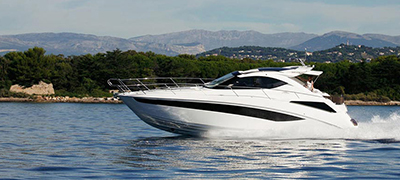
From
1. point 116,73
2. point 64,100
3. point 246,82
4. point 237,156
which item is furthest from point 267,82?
point 116,73

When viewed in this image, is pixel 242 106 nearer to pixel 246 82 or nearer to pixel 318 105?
pixel 246 82

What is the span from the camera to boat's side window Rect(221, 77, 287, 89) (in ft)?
45.2

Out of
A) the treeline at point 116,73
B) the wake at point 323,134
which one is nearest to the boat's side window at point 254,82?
the wake at point 323,134

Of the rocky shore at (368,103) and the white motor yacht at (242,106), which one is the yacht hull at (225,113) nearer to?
the white motor yacht at (242,106)

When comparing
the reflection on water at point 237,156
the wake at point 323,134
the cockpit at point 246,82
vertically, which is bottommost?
the reflection on water at point 237,156

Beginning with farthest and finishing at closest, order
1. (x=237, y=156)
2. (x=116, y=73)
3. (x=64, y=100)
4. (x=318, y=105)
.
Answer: (x=116, y=73)
(x=64, y=100)
(x=318, y=105)
(x=237, y=156)

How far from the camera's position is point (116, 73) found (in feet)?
208

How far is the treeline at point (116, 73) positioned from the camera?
6091 centimetres

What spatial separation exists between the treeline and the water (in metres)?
46.8

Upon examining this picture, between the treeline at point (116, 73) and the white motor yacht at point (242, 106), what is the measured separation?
155 feet

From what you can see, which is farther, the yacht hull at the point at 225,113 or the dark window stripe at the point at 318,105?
the dark window stripe at the point at 318,105

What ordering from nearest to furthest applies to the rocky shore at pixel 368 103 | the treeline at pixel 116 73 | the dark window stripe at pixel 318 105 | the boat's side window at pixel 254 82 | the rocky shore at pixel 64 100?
the dark window stripe at pixel 318 105
the boat's side window at pixel 254 82
the rocky shore at pixel 64 100
the treeline at pixel 116 73
the rocky shore at pixel 368 103

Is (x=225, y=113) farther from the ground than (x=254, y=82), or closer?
closer

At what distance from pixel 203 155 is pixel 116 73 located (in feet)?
174
